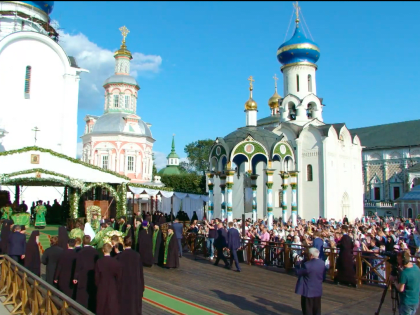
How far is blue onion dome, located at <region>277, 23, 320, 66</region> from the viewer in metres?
34.3

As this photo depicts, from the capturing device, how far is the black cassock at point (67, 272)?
23.9 ft

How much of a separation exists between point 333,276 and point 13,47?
88.7ft

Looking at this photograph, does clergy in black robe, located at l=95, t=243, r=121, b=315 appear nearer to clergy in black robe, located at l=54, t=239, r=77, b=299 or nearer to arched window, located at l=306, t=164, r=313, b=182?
clergy in black robe, located at l=54, t=239, r=77, b=299

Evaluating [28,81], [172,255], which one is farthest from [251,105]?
[28,81]

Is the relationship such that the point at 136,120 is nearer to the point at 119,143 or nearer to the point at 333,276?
the point at 119,143

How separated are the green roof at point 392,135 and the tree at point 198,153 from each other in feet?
83.8

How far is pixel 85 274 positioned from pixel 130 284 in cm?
104

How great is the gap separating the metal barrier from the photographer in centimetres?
444

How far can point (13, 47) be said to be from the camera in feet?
92.0

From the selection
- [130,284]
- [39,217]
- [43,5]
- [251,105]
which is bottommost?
[130,284]

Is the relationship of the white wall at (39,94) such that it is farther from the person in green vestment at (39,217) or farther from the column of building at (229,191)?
the column of building at (229,191)

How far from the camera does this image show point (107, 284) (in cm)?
618

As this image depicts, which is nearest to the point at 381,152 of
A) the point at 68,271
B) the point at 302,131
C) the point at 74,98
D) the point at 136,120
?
the point at 302,131

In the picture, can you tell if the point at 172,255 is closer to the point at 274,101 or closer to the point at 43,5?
the point at 43,5
